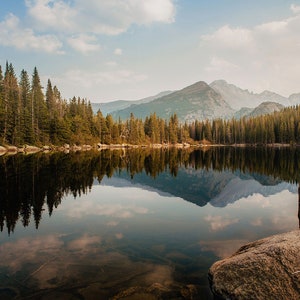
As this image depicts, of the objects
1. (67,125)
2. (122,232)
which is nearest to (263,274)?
(122,232)

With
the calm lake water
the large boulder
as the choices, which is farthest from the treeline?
the large boulder

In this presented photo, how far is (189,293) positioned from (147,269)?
2.40 m

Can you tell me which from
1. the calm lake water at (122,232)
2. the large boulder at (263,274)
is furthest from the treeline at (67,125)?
the large boulder at (263,274)

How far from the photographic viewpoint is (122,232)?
16594mm

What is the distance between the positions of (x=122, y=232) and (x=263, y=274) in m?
9.71

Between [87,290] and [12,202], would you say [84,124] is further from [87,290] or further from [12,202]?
[87,290]

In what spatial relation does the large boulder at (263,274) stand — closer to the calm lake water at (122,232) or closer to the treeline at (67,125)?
the calm lake water at (122,232)

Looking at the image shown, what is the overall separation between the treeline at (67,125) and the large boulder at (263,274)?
91811 millimetres

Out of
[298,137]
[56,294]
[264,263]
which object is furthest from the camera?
[298,137]

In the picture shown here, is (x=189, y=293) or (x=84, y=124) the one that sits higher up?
(x=84, y=124)

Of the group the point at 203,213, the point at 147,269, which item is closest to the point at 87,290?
the point at 147,269

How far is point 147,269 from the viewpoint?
37.4 ft

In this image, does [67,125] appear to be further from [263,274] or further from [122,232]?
[263,274]

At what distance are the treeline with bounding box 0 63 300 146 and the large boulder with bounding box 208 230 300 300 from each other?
91811mm
